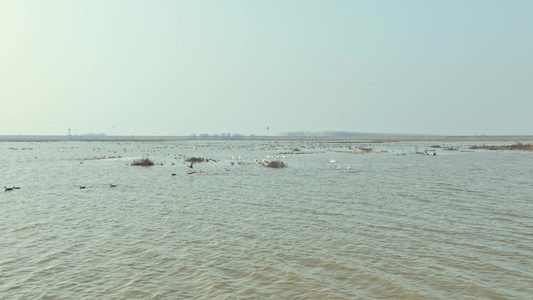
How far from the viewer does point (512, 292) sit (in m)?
9.56

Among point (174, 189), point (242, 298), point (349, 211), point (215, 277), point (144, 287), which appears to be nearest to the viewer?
point (242, 298)

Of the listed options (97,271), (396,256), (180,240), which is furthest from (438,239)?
(97,271)

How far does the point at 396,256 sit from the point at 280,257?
12.7 feet

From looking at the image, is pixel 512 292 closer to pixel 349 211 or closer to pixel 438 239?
pixel 438 239

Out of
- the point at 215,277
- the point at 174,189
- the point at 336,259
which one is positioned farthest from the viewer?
the point at 174,189

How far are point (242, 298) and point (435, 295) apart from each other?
4.85 meters

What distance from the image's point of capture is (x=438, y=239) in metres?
14.4

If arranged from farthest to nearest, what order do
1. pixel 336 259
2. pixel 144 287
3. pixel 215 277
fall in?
pixel 336 259 < pixel 215 277 < pixel 144 287

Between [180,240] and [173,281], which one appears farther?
[180,240]

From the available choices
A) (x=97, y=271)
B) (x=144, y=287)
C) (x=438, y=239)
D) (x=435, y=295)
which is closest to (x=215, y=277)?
(x=144, y=287)

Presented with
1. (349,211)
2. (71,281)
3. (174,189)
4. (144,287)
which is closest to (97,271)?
(71,281)

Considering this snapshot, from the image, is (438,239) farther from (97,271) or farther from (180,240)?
(97,271)

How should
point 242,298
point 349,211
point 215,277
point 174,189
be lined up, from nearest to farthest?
point 242,298
point 215,277
point 349,211
point 174,189

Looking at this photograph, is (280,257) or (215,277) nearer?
(215,277)
